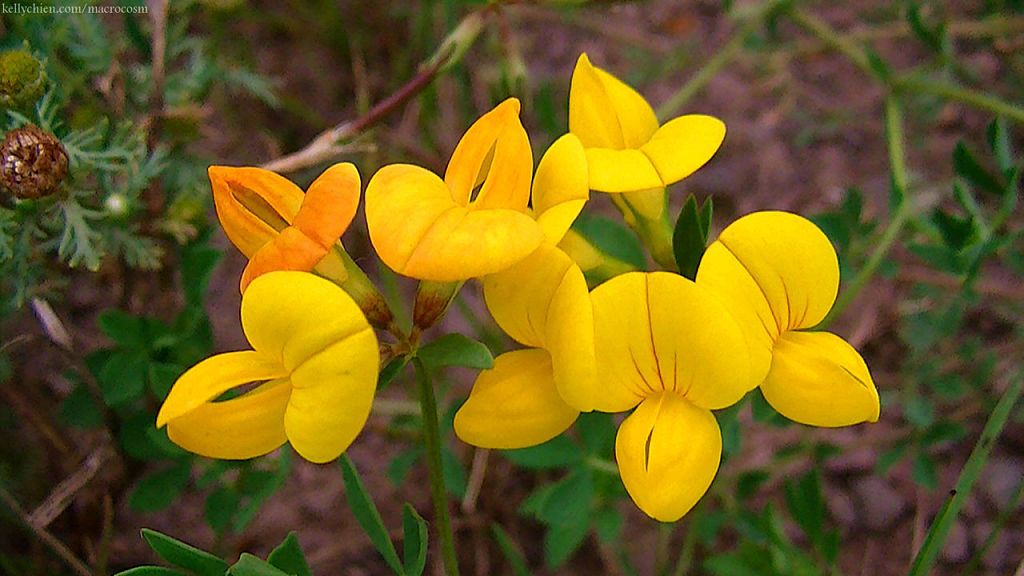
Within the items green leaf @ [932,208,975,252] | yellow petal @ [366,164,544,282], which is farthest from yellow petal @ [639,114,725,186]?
green leaf @ [932,208,975,252]

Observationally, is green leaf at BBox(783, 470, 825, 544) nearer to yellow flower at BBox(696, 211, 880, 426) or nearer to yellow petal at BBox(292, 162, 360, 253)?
yellow flower at BBox(696, 211, 880, 426)

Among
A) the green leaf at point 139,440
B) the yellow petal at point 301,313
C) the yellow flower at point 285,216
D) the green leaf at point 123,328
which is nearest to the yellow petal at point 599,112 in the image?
the yellow flower at point 285,216

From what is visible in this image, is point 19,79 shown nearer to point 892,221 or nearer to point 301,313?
point 301,313

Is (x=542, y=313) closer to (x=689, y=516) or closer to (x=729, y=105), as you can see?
(x=689, y=516)

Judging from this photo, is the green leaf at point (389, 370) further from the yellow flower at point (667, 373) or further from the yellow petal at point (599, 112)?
the yellow petal at point (599, 112)

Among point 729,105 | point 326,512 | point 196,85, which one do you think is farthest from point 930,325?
point 196,85

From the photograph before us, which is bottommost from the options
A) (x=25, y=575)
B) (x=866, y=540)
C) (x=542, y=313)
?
(x=866, y=540)

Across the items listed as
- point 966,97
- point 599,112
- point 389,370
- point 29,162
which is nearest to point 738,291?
point 599,112

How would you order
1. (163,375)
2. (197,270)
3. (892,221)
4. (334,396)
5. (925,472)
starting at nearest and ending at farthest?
(334,396), (163,375), (197,270), (892,221), (925,472)
